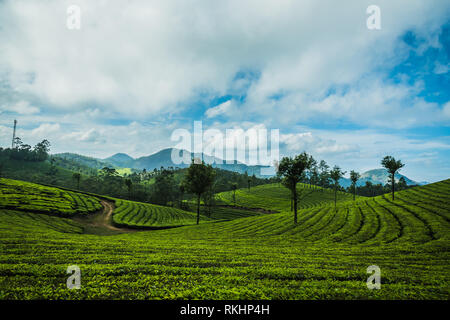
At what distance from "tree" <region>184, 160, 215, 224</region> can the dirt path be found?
695 inches

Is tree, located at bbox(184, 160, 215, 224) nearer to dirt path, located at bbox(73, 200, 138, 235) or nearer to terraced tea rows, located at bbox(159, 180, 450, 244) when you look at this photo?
dirt path, located at bbox(73, 200, 138, 235)

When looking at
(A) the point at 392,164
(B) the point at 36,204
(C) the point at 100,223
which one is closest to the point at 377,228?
(A) the point at 392,164

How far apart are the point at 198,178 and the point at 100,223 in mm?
29182

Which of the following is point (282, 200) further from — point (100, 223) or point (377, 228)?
point (100, 223)

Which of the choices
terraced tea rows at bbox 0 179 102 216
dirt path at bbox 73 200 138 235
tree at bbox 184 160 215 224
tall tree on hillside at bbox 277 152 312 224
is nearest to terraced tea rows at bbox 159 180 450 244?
tall tree on hillside at bbox 277 152 312 224

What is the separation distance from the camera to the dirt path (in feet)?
146

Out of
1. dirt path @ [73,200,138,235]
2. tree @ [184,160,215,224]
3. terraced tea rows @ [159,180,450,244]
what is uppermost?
tree @ [184,160,215,224]

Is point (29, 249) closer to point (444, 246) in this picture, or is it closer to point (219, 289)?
point (219, 289)

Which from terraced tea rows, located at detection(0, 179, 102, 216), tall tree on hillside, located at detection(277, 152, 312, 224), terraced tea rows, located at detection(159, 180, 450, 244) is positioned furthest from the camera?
terraced tea rows, located at detection(0, 179, 102, 216)

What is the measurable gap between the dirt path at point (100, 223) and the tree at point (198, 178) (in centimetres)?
1764

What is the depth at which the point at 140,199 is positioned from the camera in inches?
4587

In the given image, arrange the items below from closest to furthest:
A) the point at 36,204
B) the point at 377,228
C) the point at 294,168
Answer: the point at 377,228, the point at 294,168, the point at 36,204

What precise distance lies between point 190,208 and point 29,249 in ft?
301

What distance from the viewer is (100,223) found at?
51656 millimetres
